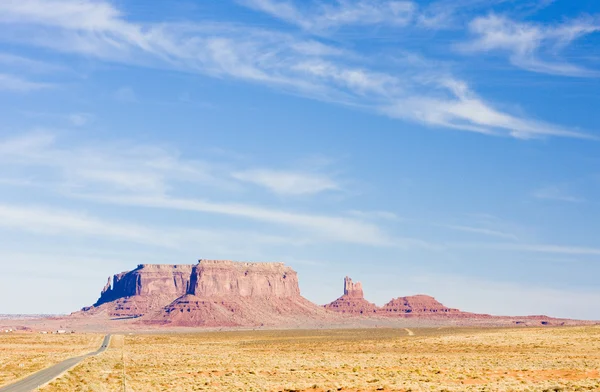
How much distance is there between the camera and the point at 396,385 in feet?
147

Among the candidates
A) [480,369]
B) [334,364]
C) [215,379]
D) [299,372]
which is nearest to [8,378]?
[215,379]

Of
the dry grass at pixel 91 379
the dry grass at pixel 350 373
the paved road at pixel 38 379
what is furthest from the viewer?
the paved road at pixel 38 379

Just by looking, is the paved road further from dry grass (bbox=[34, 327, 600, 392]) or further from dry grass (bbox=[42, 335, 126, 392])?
dry grass (bbox=[34, 327, 600, 392])

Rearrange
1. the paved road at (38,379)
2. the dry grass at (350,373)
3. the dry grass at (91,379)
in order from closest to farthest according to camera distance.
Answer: the dry grass at (350,373) → the dry grass at (91,379) → the paved road at (38,379)

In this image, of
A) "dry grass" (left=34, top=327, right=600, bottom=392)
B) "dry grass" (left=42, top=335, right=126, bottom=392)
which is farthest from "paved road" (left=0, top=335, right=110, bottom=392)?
"dry grass" (left=34, top=327, right=600, bottom=392)

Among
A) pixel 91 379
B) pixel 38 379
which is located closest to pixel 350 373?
pixel 91 379

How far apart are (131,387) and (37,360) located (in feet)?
113

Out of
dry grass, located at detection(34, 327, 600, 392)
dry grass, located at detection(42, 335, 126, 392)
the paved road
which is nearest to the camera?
dry grass, located at detection(34, 327, 600, 392)

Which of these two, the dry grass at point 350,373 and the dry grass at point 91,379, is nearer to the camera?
the dry grass at point 350,373

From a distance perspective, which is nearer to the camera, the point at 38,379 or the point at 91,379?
the point at 91,379

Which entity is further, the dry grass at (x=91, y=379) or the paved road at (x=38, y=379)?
the paved road at (x=38, y=379)

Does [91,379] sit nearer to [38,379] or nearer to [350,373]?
[38,379]

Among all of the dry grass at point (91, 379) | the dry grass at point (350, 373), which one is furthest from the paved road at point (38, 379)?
the dry grass at point (350, 373)

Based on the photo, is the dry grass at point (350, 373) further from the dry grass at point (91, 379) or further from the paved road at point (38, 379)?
the paved road at point (38, 379)
